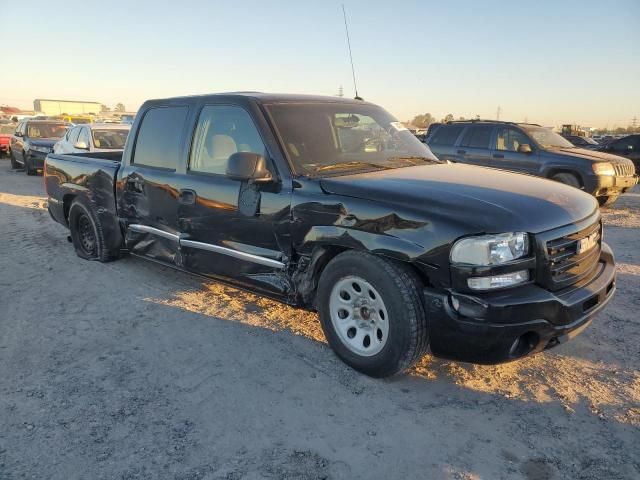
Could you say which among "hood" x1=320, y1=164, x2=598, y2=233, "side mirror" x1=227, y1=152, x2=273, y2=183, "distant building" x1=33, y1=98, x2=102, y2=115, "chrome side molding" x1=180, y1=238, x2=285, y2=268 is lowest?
"chrome side molding" x1=180, y1=238, x2=285, y2=268

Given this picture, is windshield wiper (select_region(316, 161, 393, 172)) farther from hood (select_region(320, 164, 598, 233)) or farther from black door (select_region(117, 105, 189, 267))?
black door (select_region(117, 105, 189, 267))

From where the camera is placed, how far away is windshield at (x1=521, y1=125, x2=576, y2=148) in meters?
10.5

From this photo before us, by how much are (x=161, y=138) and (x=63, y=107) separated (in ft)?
203

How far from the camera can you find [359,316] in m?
3.40

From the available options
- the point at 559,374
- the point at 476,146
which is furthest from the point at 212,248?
the point at 476,146

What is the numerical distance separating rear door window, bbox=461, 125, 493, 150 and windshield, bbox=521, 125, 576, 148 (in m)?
0.73

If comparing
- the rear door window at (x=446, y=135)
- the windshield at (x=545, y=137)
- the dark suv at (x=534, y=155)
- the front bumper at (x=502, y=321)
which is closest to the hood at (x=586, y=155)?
the dark suv at (x=534, y=155)

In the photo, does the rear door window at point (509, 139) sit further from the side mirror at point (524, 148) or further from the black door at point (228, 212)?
the black door at point (228, 212)

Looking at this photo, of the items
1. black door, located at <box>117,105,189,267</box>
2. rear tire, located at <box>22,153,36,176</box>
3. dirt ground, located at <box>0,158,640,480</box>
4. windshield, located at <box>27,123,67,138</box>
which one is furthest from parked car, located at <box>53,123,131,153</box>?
dirt ground, located at <box>0,158,640,480</box>

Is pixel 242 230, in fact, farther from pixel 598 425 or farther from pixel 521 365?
pixel 598 425

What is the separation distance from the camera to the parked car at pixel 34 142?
614 inches

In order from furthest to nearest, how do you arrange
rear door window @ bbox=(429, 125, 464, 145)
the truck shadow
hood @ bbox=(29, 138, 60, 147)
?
hood @ bbox=(29, 138, 60, 147), rear door window @ bbox=(429, 125, 464, 145), the truck shadow

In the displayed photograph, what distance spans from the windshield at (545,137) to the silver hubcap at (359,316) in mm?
8465

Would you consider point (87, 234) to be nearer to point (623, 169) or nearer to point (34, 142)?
point (623, 169)
